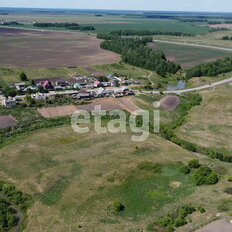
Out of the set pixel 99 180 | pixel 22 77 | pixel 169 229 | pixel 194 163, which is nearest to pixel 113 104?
pixel 22 77

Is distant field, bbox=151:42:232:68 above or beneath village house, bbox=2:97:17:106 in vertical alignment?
above

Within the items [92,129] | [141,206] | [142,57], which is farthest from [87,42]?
[141,206]

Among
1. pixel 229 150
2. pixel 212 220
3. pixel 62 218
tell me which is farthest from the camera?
pixel 229 150

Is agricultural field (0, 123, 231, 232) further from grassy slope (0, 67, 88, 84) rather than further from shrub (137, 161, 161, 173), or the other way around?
grassy slope (0, 67, 88, 84)

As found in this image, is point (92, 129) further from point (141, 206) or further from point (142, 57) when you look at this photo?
point (142, 57)

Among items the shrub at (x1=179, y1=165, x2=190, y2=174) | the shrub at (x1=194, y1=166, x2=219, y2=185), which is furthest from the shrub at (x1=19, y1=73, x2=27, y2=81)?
the shrub at (x1=194, y1=166, x2=219, y2=185)

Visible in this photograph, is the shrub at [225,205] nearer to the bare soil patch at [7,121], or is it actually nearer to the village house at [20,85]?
the bare soil patch at [7,121]
